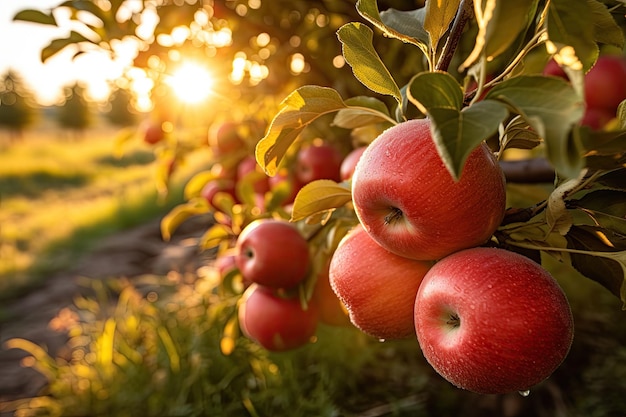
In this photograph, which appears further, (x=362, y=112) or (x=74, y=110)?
(x=74, y=110)

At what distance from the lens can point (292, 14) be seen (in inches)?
63.7

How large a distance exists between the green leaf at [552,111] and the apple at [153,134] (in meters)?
1.53

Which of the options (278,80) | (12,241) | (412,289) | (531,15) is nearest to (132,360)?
(278,80)

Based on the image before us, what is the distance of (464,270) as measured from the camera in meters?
0.54

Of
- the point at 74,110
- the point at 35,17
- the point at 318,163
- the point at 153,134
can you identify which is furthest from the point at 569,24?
the point at 74,110

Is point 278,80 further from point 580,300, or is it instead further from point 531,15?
point 580,300

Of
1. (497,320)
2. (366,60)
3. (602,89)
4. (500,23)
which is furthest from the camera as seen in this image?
(602,89)

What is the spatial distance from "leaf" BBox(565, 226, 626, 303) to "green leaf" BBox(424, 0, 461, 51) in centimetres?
27

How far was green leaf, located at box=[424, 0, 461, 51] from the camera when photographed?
0.57 metres

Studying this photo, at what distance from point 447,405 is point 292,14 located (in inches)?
57.6

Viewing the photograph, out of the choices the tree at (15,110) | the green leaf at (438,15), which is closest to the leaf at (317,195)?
the green leaf at (438,15)

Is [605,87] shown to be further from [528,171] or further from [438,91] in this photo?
[438,91]

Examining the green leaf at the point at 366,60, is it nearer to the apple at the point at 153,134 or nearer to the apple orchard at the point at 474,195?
the apple orchard at the point at 474,195

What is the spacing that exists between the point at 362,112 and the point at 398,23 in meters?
0.12
